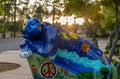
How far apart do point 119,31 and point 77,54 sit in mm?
4313

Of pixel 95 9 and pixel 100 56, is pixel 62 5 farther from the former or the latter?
pixel 100 56

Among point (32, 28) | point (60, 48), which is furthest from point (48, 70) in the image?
point (32, 28)

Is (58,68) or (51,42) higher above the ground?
(51,42)

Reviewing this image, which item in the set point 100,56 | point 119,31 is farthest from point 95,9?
point 100,56

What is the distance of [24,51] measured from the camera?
5.88 metres

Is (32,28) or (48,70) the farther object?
(48,70)

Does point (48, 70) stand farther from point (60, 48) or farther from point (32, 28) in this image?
point (32, 28)

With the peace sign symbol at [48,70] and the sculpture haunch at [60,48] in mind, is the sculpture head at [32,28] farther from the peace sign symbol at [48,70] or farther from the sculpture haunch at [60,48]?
the peace sign symbol at [48,70]

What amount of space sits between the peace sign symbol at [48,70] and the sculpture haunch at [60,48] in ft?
0.37

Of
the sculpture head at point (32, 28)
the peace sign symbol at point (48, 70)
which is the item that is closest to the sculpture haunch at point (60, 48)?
the sculpture head at point (32, 28)

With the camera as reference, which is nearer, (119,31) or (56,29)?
(56,29)

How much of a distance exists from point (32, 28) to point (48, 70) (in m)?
0.83

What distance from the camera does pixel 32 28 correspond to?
5887 mm

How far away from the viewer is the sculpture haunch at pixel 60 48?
5.83 m
